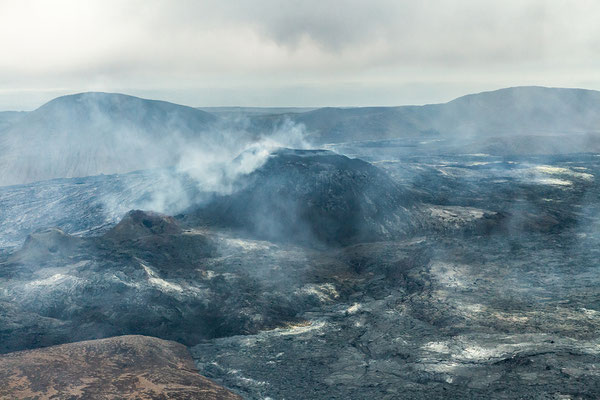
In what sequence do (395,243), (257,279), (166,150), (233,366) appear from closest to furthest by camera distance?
(233,366) → (257,279) → (395,243) → (166,150)

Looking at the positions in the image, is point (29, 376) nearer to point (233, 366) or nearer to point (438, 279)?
point (233, 366)

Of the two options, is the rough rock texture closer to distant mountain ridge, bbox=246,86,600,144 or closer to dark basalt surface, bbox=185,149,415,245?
dark basalt surface, bbox=185,149,415,245

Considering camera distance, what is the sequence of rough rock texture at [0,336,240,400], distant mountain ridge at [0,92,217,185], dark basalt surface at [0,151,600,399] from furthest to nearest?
distant mountain ridge at [0,92,217,185]
dark basalt surface at [0,151,600,399]
rough rock texture at [0,336,240,400]

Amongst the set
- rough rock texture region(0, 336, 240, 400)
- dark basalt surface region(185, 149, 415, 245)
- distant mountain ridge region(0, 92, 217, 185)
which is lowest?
rough rock texture region(0, 336, 240, 400)

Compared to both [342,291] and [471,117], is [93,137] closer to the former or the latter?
[342,291]

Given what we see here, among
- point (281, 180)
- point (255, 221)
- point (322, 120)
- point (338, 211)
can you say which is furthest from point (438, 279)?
point (322, 120)

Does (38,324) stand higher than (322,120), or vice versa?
(322,120)

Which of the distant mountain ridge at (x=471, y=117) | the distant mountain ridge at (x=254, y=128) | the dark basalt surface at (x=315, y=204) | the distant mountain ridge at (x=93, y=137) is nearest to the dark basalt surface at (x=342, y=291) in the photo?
the dark basalt surface at (x=315, y=204)

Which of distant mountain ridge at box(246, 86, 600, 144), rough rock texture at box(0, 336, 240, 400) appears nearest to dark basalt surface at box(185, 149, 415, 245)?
rough rock texture at box(0, 336, 240, 400)
